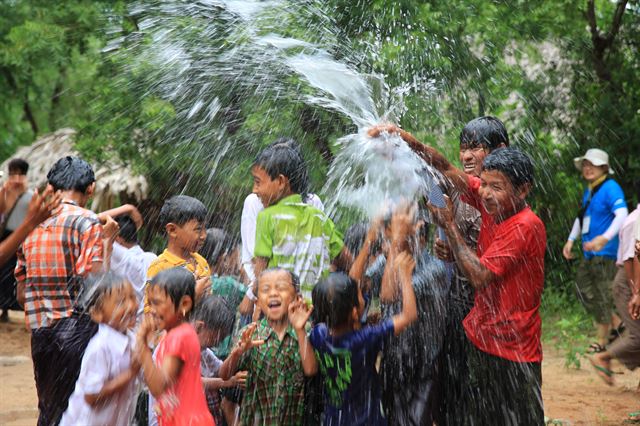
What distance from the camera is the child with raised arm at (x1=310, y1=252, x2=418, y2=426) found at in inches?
177

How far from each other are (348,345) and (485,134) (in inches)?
58.0

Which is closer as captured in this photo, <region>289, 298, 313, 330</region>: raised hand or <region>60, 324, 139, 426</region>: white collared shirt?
<region>60, 324, 139, 426</region>: white collared shirt

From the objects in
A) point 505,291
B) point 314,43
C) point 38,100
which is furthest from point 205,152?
point 38,100

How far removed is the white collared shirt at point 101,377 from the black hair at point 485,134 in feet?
7.32

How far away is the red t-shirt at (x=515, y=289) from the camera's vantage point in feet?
14.8

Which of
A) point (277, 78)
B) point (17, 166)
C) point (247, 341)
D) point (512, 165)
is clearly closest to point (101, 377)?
point (247, 341)

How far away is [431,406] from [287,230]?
139 cm

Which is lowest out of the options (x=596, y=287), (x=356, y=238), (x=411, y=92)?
(x=596, y=287)

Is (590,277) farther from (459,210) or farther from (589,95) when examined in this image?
(459,210)

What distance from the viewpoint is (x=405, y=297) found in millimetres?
4574

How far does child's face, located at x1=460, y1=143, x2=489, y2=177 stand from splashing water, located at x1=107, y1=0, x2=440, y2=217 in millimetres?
268

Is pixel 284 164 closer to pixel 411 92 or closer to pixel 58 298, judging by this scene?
pixel 58 298

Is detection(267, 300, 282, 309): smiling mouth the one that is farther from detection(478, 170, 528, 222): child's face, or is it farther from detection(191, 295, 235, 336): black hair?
detection(478, 170, 528, 222): child's face

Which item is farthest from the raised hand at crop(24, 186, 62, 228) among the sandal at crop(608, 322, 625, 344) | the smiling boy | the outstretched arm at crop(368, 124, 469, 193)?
the sandal at crop(608, 322, 625, 344)
